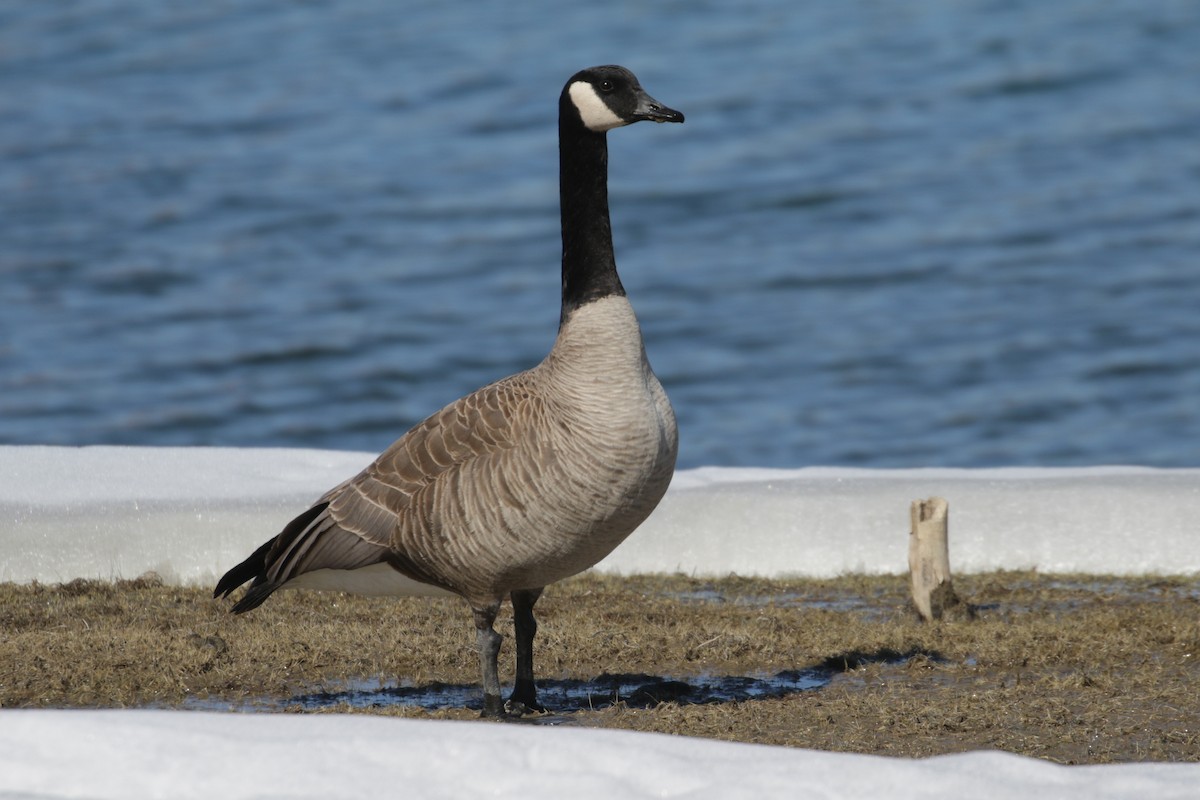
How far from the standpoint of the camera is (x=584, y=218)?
24.5ft

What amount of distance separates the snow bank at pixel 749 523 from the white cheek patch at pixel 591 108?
3.67m

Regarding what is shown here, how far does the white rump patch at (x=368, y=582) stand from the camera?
24.5ft

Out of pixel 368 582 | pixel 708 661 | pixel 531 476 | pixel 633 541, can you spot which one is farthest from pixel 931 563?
pixel 368 582

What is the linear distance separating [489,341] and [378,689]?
20151 mm

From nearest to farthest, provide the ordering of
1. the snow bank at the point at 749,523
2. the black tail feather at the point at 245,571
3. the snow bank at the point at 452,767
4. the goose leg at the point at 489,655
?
the snow bank at the point at 452,767
the goose leg at the point at 489,655
the black tail feather at the point at 245,571
the snow bank at the point at 749,523

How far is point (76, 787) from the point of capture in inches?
184

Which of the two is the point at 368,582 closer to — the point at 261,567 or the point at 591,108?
the point at 261,567

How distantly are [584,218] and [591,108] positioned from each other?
495mm

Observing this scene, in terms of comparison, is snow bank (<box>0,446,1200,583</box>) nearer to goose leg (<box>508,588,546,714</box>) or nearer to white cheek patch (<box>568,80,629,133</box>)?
goose leg (<box>508,588,546,714</box>)

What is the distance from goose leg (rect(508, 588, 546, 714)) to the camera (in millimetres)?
7418

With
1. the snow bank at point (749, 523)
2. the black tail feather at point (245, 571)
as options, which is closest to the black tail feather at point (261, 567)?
the black tail feather at point (245, 571)

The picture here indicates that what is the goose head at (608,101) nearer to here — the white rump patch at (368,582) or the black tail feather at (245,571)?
the white rump patch at (368,582)

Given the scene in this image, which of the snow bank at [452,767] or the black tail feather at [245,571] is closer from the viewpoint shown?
the snow bank at [452,767]

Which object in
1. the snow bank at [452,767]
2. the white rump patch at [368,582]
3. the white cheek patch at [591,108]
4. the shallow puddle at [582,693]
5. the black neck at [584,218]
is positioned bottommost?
the shallow puddle at [582,693]
